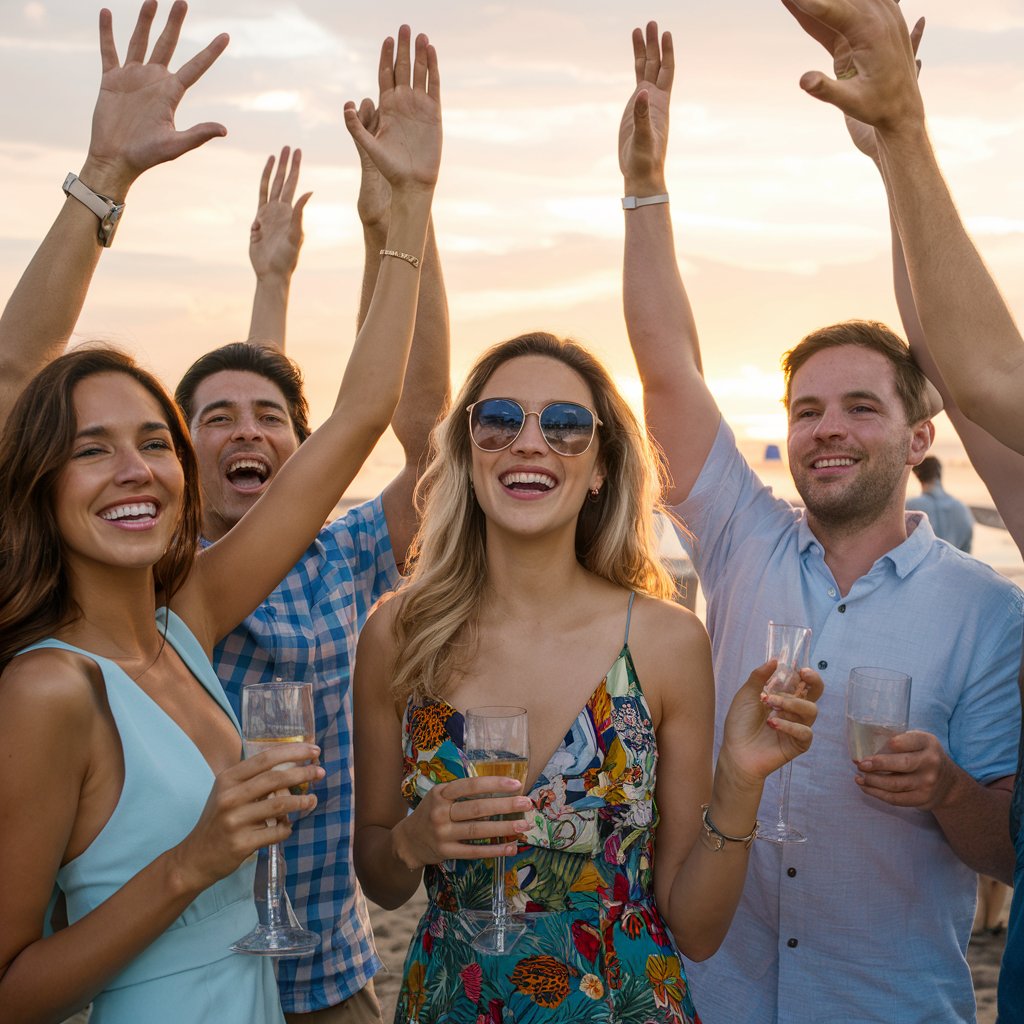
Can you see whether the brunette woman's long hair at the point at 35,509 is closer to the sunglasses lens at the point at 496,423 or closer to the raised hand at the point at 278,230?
the sunglasses lens at the point at 496,423

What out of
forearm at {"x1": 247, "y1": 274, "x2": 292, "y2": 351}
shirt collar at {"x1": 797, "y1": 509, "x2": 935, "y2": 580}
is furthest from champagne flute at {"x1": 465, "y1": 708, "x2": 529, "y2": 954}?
forearm at {"x1": 247, "y1": 274, "x2": 292, "y2": 351}

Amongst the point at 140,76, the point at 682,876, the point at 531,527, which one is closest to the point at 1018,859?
the point at 682,876

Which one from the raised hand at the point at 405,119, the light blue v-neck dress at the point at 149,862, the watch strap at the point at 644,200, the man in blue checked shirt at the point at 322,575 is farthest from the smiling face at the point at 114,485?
the watch strap at the point at 644,200

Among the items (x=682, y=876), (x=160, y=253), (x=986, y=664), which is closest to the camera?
(x=682, y=876)

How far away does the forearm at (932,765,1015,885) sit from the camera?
10.1ft

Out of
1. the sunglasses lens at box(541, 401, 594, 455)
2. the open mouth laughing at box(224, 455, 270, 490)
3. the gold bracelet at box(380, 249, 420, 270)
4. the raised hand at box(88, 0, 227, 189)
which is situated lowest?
the open mouth laughing at box(224, 455, 270, 490)

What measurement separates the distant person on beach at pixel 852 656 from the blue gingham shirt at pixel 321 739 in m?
1.13

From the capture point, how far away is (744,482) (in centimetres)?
383

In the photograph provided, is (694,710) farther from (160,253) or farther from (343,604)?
(160,253)

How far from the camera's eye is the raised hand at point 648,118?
390 centimetres

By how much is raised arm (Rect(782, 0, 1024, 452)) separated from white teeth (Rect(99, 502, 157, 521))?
5.81ft

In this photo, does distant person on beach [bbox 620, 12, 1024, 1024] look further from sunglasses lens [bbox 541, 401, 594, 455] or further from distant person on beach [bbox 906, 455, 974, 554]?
distant person on beach [bbox 906, 455, 974, 554]

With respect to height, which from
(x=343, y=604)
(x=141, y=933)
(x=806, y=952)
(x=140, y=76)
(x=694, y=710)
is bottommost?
(x=806, y=952)

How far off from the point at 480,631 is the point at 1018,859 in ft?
4.77
